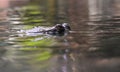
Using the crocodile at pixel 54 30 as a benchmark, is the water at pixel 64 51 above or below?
below

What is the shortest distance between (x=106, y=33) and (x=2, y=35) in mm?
2653

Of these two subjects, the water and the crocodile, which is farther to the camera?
the crocodile

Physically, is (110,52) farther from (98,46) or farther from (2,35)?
(2,35)

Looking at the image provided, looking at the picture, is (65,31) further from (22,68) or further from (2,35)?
(22,68)

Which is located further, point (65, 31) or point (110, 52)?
point (65, 31)

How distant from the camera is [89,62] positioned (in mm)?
6141

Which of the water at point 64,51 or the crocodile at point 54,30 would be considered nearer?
the water at point 64,51

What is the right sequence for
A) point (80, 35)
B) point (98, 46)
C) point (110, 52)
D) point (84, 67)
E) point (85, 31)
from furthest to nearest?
point (85, 31), point (80, 35), point (98, 46), point (110, 52), point (84, 67)

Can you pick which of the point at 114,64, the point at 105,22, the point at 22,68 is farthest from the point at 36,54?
the point at 105,22

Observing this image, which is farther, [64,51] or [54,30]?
[54,30]

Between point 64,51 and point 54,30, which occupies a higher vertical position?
point 54,30

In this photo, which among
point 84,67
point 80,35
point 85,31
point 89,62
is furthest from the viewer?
point 85,31

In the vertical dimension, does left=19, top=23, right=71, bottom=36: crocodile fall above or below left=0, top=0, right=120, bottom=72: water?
above

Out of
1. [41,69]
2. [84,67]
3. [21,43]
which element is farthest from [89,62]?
[21,43]
